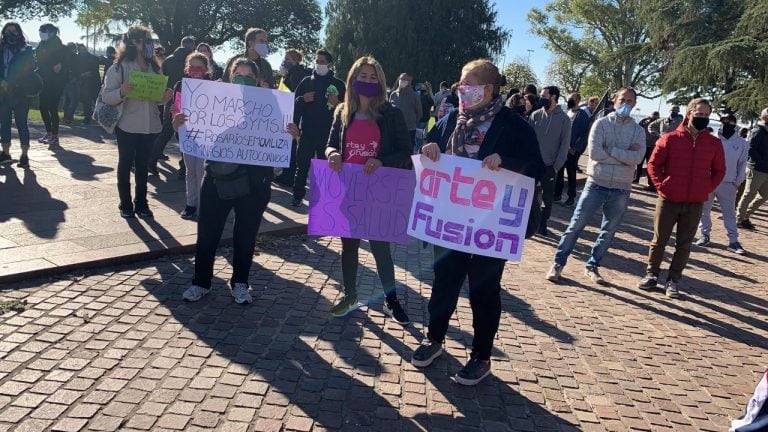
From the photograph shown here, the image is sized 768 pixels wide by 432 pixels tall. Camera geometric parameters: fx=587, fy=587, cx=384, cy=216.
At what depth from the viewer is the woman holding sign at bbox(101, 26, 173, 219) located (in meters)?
6.07

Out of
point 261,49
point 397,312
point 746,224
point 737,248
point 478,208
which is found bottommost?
point 397,312

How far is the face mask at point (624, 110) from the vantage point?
6.28 m

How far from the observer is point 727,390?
4.23m

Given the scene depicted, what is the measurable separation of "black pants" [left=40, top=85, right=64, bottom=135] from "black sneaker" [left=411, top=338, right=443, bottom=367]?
9468 millimetres

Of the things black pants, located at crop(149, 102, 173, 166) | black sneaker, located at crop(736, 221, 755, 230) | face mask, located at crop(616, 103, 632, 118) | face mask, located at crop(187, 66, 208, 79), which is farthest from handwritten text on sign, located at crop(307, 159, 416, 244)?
black sneaker, located at crop(736, 221, 755, 230)

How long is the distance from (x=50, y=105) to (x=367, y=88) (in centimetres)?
877

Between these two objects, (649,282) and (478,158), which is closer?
(478,158)

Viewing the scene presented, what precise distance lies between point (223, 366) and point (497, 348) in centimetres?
205

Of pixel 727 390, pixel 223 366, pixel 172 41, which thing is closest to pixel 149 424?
pixel 223 366

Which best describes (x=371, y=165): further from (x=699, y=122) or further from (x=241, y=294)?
(x=699, y=122)

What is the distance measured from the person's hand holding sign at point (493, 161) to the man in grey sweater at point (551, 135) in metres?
4.61

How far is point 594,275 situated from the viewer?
6.74 metres

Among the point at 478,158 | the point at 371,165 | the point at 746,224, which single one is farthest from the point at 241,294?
the point at 746,224

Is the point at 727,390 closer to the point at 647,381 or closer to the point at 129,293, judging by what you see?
the point at 647,381
